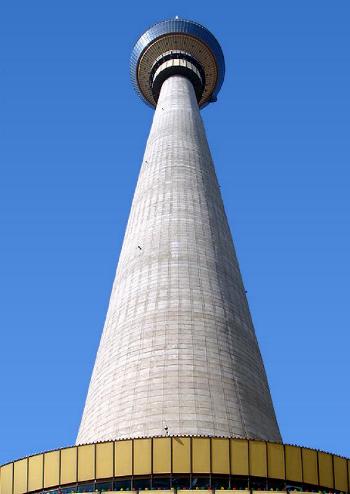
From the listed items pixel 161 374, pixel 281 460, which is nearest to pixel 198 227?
pixel 161 374

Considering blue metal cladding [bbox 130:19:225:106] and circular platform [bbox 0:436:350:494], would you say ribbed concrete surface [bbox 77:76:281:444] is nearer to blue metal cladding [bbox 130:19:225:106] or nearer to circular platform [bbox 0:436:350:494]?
circular platform [bbox 0:436:350:494]

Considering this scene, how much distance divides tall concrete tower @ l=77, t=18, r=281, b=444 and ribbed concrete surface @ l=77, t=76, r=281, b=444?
8cm

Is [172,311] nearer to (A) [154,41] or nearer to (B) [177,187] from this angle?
(B) [177,187]

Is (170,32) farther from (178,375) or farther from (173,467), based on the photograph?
(173,467)

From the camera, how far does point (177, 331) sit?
66.1 metres

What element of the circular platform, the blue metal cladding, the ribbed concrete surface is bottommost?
the circular platform

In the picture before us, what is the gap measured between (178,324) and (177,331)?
740mm

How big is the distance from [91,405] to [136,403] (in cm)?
509

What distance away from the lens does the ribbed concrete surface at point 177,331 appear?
61.1m

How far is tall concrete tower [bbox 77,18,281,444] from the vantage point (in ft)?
200

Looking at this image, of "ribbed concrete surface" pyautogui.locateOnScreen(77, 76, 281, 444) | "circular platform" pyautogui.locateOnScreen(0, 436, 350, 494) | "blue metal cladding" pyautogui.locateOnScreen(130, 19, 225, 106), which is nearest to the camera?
"circular platform" pyautogui.locateOnScreen(0, 436, 350, 494)

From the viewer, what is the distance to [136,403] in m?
61.3

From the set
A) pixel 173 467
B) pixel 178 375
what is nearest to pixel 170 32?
pixel 178 375

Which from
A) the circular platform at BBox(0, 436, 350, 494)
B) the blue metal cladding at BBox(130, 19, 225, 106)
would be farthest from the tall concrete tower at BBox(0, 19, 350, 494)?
the blue metal cladding at BBox(130, 19, 225, 106)
